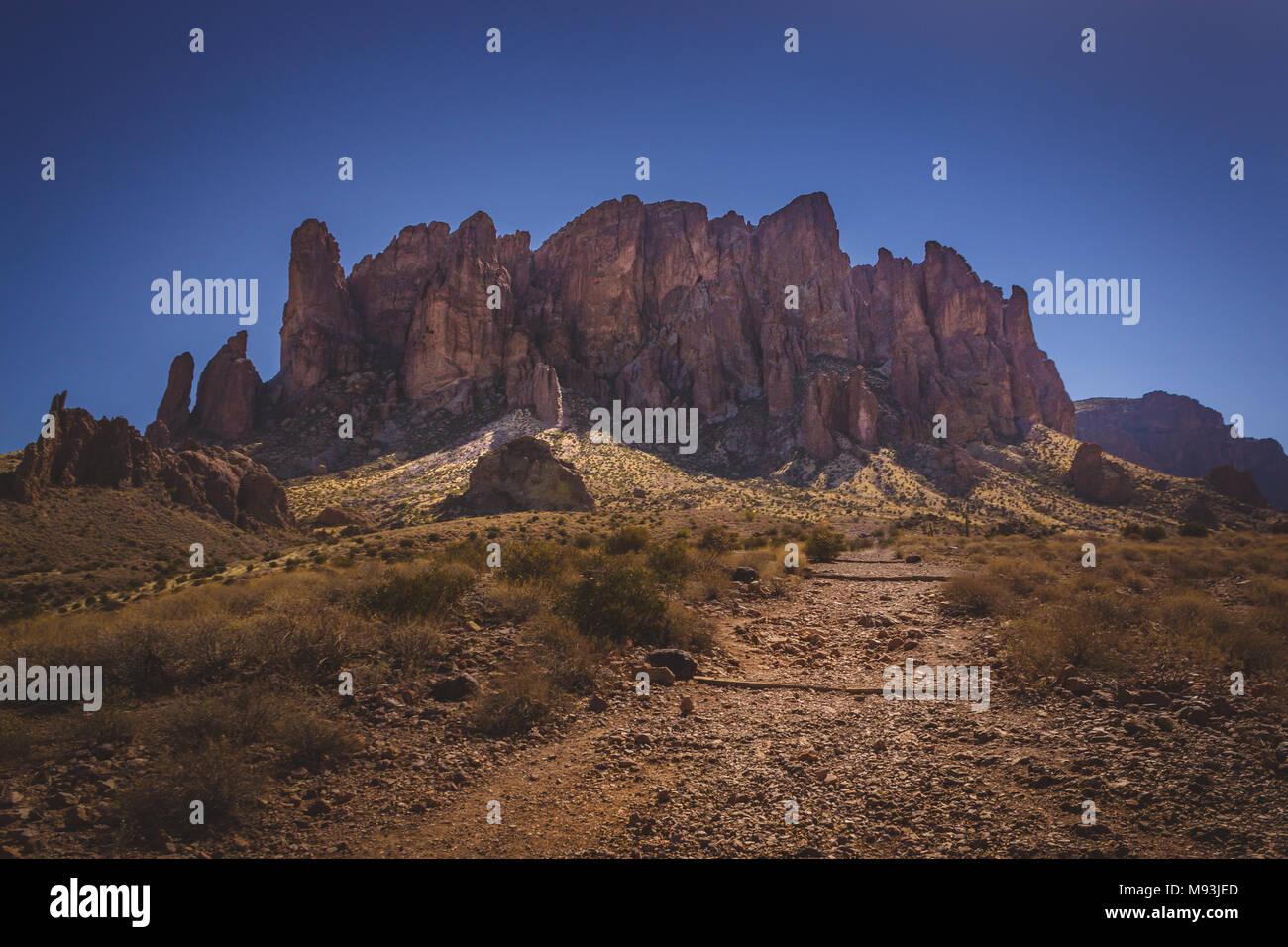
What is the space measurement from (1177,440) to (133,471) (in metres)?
212

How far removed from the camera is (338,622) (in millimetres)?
10250

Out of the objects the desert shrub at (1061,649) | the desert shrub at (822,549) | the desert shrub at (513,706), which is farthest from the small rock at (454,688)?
the desert shrub at (822,549)

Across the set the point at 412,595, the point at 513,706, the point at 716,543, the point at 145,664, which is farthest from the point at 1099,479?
the point at 145,664

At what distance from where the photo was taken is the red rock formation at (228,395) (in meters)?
74.1

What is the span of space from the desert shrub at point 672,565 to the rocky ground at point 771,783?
682 centimetres

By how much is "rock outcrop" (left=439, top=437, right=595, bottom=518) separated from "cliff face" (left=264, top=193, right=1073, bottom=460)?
32.2 meters

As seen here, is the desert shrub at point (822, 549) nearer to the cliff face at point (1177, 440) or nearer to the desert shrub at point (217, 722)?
the desert shrub at point (217, 722)

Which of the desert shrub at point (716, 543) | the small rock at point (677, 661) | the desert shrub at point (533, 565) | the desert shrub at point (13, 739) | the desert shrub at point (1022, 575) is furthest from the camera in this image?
the desert shrub at point (716, 543)

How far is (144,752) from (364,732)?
2244 millimetres

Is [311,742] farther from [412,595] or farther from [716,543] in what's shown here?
[716,543]

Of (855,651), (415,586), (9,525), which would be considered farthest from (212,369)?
(855,651)

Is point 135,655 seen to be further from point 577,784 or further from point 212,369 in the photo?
point 212,369

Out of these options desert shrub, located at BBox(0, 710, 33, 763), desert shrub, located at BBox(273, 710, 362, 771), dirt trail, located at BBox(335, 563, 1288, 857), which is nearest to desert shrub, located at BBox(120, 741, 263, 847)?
desert shrub, located at BBox(273, 710, 362, 771)

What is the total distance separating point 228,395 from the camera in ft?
246
